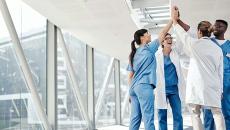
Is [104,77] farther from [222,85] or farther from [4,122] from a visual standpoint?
[222,85]

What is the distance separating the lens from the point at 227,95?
3.56 m

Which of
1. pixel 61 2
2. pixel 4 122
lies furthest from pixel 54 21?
pixel 4 122

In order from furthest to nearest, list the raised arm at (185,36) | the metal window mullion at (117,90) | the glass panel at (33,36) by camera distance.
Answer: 1. the metal window mullion at (117,90)
2. the glass panel at (33,36)
3. the raised arm at (185,36)

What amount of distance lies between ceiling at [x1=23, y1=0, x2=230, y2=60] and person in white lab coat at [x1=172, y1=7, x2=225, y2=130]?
9.52 ft

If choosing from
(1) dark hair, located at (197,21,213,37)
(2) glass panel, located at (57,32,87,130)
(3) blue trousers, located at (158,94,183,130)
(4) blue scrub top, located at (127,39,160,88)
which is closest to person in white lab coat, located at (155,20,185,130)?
(3) blue trousers, located at (158,94,183,130)

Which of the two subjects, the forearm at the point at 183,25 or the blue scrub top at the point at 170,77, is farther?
the blue scrub top at the point at 170,77

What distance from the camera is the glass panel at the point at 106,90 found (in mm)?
11008

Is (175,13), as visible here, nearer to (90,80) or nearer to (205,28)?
(205,28)

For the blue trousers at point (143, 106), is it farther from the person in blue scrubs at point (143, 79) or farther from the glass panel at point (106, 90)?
the glass panel at point (106, 90)

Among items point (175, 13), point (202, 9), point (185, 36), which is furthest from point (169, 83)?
point (202, 9)

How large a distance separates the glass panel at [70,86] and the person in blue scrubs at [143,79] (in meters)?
4.86

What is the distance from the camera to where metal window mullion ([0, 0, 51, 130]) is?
5.29 metres

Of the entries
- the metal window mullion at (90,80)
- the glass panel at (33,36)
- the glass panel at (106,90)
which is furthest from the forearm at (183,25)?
the glass panel at (106,90)

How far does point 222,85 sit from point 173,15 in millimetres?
889
